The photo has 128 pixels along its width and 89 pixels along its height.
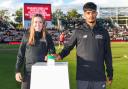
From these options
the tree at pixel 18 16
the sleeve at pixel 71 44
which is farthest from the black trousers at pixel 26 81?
Answer: the tree at pixel 18 16

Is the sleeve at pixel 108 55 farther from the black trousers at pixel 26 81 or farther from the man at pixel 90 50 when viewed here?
the black trousers at pixel 26 81

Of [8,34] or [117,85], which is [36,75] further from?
[8,34]

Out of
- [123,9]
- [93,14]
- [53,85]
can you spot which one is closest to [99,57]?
[93,14]

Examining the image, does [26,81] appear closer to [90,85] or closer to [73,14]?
[90,85]

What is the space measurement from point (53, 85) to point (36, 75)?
0.27m

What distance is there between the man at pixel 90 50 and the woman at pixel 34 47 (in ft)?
1.49

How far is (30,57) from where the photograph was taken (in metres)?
8.12

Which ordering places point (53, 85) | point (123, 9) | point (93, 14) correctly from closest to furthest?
point (53, 85), point (93, 14), point (123, 9)

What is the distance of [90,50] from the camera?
7.75m

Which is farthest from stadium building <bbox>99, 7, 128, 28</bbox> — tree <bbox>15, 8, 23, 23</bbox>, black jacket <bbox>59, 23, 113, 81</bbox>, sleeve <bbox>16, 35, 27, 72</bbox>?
black jacket <bbox>59, 23, 113, 81</bbox>

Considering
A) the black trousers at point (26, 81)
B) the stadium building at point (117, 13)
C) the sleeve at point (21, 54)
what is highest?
the sleeve at point (21, 54)

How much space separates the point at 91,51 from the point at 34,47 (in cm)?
99

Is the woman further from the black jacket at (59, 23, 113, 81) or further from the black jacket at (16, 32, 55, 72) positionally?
the black jacket at (59, 23, 113, 81)

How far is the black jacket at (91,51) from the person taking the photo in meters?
7.77
